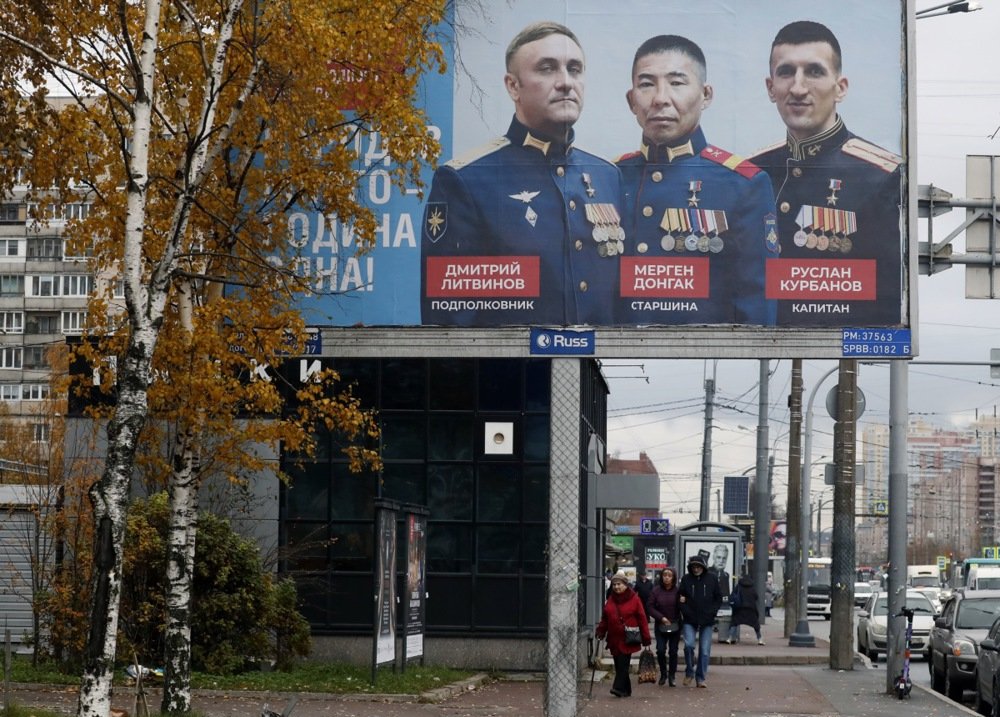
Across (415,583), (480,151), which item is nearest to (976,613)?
(415,583)

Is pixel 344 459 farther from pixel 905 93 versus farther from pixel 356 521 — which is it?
pixel 905 93

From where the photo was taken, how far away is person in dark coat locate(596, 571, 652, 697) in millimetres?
22062

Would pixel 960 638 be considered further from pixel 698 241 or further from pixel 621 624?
pixel 698 241

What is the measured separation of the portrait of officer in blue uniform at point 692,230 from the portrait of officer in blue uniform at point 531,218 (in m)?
0.24

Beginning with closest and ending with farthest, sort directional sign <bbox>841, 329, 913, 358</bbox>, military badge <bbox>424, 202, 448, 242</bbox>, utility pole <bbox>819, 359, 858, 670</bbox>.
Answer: directional sign <bbox>841, 329, 913, 358</bbox> < military badge <bbox>424, 202, 448, 242</bbox> < utility pole <bbox>819, 359, 858, 670</bbox>

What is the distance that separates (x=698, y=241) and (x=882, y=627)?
21.2 m

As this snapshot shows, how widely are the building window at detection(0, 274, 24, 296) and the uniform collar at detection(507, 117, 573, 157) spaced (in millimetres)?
75397

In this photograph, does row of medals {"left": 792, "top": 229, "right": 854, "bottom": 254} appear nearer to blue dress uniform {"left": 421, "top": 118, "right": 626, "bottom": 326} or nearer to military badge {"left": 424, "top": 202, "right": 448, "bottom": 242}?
blue dress uniform {"left": 421, "top": 118, "right": 626, "bottom": 326}

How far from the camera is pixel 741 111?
733 inches

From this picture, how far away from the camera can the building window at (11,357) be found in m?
90.8

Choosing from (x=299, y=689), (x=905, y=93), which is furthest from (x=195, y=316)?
(x=905, y=93)

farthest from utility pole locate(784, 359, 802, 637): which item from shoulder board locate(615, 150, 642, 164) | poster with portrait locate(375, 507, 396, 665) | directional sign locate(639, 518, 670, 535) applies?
shoulder board locate(615, 150, 642, 164)

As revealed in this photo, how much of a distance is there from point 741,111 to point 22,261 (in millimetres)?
76699

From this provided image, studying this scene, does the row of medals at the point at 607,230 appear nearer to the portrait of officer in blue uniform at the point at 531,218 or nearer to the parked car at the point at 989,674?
the portrait of officer in blue uniform at the point at 531,218
